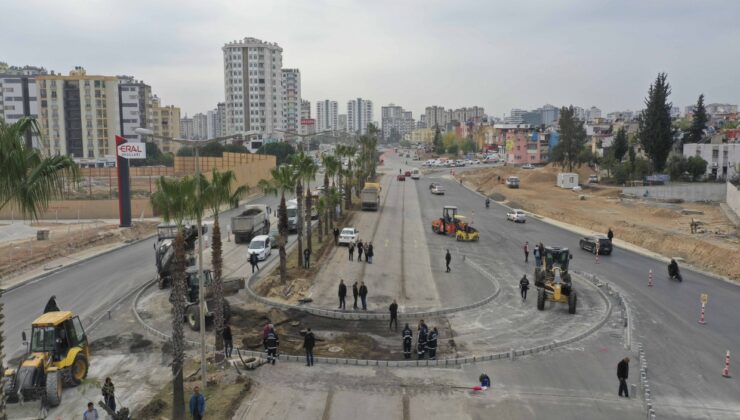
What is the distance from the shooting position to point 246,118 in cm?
17925

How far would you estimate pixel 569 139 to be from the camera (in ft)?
356

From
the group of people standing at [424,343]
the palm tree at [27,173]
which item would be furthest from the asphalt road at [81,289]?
the group of people standing at [424,343]

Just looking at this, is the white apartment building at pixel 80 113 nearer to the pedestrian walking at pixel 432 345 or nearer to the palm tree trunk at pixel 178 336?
the palm tree trunk at pixel 178 336

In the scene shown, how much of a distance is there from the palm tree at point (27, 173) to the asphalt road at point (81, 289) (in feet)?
42.4

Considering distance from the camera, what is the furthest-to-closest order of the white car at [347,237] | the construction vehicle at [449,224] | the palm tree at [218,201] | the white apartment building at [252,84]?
the white apartment building at [252,84], the construction vehicle at [449,224], the white car at [347,237], the palm tree at [218,201]

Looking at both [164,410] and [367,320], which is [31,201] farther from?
[367,320]

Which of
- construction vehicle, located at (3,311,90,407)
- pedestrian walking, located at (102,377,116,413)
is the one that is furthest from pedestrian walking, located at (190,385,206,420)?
construction vehicle, located at (3,311,90,407)

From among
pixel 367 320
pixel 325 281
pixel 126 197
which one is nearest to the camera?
pixel 367 320

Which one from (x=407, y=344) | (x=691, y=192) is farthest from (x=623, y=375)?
(x=691, y=192)

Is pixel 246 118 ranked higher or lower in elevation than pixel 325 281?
higher

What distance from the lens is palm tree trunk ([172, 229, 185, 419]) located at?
15.6 meters

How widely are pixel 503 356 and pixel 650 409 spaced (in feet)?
18.7

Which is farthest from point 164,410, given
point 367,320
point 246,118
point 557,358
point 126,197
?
point 246,118

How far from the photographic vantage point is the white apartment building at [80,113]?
134750 mm
